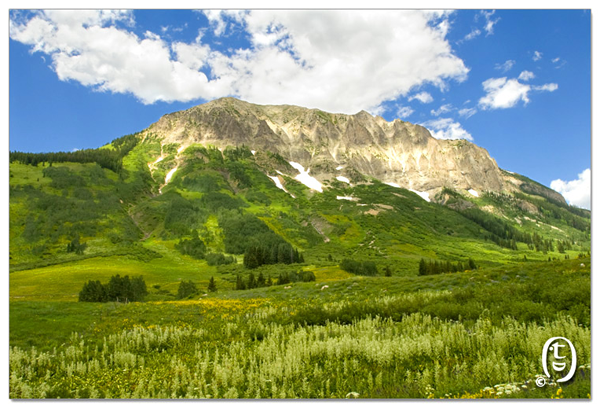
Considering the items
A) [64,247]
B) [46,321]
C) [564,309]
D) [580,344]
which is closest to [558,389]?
[580,344]

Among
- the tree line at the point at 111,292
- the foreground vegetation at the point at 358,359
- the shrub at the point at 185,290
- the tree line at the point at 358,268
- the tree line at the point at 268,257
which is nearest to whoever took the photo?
the foreground vegetation at the point at 358,359

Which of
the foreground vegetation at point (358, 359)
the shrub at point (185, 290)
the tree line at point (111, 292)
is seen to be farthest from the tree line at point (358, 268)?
the foreground vegetation at point (358, 359)

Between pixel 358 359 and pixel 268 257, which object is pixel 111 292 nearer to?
pixel 358 359

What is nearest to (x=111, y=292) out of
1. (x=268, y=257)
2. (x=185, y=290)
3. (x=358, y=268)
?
(x=185, y=290)

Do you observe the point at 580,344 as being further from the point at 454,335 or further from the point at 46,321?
the point at 46,321

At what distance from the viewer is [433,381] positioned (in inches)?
304

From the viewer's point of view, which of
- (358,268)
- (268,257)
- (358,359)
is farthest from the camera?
(268,257)

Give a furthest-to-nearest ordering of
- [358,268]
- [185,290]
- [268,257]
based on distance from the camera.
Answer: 1. [268,257]
2. [358,268]
3. [185,290]

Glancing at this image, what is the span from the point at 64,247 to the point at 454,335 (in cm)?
16524

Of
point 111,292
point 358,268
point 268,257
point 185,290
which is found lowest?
point 185,290

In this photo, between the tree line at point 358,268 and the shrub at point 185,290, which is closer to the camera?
the shrub at point 185,290

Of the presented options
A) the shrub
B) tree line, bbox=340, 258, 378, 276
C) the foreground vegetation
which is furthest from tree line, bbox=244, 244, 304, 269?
the foreground vegetation

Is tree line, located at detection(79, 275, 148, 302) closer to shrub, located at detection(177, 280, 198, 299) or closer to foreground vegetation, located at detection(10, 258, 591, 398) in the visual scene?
shrub, located at detection(177, 280, 198, 299)

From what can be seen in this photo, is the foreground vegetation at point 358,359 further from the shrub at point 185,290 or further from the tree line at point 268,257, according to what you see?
the tree line at point 268,257
